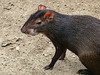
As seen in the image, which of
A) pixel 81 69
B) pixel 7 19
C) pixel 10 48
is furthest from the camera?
pixel 7 19

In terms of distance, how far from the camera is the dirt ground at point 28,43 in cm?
548

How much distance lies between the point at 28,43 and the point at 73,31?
195 cm

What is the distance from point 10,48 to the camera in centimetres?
611

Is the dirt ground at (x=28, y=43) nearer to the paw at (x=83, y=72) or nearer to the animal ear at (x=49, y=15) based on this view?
the paw at (x=83, y=72)

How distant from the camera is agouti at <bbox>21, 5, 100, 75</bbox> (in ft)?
15.2

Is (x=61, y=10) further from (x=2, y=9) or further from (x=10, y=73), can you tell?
(x=10, y=73)

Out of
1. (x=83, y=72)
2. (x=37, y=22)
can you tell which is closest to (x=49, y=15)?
(x=37, y=22)

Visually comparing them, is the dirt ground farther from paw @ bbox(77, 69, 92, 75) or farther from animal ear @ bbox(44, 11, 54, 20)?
animal ear @ bbox(44, 11, 54, 20)

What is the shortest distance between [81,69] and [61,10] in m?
3.17

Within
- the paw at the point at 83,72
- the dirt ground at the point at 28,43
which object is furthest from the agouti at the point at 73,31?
the dirt ground at the point at 28,43

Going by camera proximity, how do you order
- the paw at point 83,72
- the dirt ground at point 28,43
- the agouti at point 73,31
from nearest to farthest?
1. the agouti at point 73,31
2. the paw at point 83,72
3. the dirt ground at point 28,43

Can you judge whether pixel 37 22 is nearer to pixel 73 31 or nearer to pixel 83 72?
pixel 73 31

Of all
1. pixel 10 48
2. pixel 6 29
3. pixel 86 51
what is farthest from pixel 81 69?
pixel 6 29

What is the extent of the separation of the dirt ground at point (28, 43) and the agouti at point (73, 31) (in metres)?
0.78
